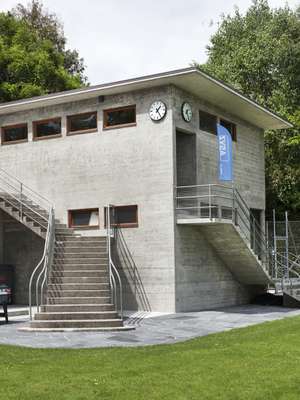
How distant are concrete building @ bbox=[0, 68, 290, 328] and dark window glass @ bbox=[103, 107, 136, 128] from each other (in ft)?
0.11

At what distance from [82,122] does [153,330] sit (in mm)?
8290

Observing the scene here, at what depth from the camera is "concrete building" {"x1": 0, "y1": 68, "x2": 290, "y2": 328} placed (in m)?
18.2

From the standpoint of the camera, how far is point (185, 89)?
61.6 feet

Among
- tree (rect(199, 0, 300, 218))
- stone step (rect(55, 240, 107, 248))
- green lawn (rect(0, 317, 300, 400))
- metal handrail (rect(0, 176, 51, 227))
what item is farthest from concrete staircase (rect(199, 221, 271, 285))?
tree (rect(199, 0, 300, 218))

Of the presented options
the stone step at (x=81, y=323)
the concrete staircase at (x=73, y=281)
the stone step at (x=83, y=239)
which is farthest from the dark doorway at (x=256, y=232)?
the stone step at (x=81, y=323)

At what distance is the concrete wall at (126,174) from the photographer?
18188mm

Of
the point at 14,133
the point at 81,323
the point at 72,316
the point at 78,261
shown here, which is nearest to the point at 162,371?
the point at 81,323

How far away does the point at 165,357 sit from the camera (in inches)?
398

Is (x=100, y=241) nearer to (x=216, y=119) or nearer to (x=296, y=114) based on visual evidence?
(x=216, y=119)

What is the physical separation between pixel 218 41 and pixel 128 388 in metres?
30.8

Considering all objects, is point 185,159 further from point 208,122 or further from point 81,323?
point 81,323

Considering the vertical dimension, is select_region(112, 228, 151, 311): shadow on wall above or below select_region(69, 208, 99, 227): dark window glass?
below

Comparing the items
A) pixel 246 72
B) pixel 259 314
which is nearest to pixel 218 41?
pixel 246 72

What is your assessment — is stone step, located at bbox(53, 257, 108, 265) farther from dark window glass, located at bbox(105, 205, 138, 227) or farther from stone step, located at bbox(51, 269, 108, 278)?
dark window glass, located at bbox(105, 205, 138, 227)
